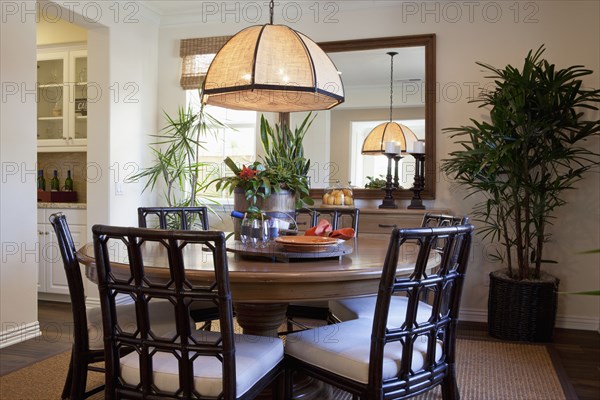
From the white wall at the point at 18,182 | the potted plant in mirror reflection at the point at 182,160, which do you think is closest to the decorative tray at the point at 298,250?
the white wall at the point at 18,182

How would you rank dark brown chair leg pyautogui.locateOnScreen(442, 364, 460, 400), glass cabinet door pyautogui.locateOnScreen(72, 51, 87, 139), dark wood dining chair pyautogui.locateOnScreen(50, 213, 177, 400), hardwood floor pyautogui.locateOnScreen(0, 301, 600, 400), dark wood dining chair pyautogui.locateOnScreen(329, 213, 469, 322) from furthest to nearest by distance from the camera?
glass cabinet door pyautogui.locateOnScreen(72, 51, 87, 139) → hardwood floor pyautogui.locateOnScreen(0, 301, 600, 400) → dark wood dining chair pyautogui.locateOnScreen(329, 213, 469, 322) → dark wood dining chair pyautogui.locateOnScreen(50, 213, 177, 400) → dark brown chair leg pyautogui.locateOnScreen(442, 364, 460, 400)

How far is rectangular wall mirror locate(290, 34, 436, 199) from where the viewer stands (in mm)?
4219

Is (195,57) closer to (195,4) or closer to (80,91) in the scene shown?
(195,4)

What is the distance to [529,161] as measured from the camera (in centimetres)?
363

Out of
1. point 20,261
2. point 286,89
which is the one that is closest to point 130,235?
point 286,89

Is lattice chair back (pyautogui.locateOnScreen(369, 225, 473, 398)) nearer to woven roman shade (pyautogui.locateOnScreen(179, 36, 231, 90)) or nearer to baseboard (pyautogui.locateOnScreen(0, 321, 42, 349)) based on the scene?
baseboard (pyautogui.locateOnScreen(0, 321, 42, 349))

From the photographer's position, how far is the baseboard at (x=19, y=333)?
10.8ft

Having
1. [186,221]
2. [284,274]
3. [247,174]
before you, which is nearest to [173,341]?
[284,274]

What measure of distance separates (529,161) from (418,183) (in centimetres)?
83

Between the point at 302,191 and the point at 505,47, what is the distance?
7.74 feet

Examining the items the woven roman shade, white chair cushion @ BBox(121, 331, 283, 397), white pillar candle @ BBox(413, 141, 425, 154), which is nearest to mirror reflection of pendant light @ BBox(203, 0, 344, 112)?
white chair cushion @ BBox(121, 331, 283, 397)

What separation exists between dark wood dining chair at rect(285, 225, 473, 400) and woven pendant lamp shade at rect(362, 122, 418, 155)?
8.02 ft

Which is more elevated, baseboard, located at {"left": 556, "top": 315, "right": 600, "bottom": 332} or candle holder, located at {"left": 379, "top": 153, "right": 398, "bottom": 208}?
candle holder, located at {"left": 379, "top": 153, "right": 398, "bottom": 208}

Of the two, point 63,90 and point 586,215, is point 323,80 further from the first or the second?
point 63,90
